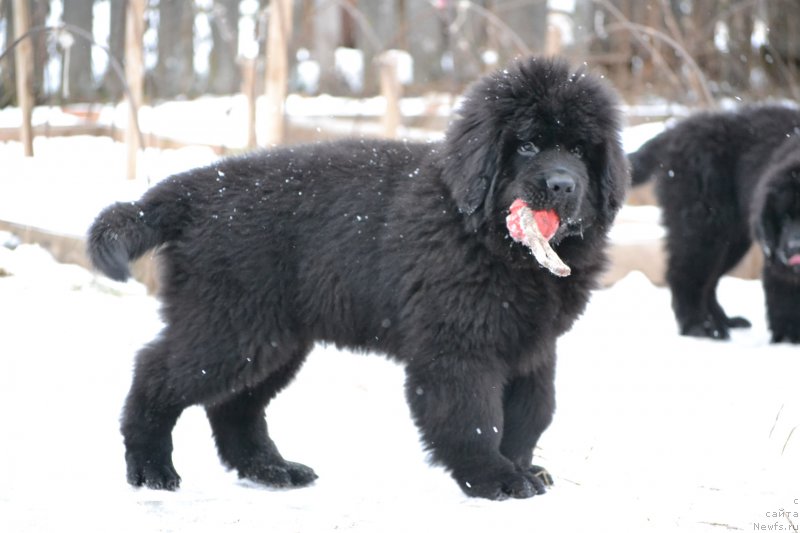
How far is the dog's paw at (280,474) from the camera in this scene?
386cm

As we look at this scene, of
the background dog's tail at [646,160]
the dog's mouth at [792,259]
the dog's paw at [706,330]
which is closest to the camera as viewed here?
the dog's mouth at [792,259]

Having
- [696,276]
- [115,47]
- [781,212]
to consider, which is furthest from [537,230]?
[115,47]

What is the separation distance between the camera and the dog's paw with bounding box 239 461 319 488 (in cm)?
386

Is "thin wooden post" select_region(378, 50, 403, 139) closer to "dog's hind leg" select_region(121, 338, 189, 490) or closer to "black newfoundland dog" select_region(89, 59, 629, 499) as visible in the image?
"black newfoundland dog" select_region(89, 59, 629, 499)

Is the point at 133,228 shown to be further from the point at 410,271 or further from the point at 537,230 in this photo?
the point at 537,230

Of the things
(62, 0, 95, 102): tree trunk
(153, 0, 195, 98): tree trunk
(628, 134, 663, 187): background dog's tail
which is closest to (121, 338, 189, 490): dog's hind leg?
(628, 134, 663, 187): background dog's tail

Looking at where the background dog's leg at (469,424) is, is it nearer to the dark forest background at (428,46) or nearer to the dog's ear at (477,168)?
the dog's ear at (477,168)

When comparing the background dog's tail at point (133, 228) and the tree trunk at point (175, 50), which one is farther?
the tree trunk at point (175, 50)

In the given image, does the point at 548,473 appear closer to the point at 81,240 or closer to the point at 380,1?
the point at 81,240

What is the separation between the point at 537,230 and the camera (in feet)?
11.6

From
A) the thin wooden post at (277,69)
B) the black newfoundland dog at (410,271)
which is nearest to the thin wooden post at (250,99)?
the thin wooden post at (277,69)

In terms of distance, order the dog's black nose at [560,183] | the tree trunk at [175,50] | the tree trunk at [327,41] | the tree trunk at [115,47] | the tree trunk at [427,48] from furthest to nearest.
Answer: the tree trunk at [427,48], the tree trunk at [327,41], the tree trunk at [175,50], the tree trunk at [115,47], the dog's black nose at [560,183]

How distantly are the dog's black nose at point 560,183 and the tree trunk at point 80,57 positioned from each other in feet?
29.6

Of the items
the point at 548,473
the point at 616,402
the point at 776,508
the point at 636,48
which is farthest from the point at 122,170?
the point at 636,48
